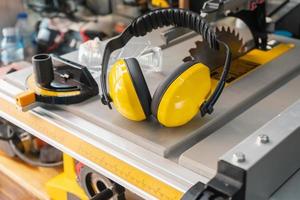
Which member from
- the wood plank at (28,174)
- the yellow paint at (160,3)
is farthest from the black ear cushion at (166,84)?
the yellow paint at (160,3)

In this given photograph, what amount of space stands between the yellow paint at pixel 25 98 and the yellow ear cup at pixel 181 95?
0.23 metres

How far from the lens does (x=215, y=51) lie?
2.80ft

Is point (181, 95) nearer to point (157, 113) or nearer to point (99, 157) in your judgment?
point (157, 113)

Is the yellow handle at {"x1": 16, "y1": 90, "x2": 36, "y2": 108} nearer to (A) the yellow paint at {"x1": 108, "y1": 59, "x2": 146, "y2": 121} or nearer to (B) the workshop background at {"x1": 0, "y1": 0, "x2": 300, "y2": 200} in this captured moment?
(B) the workshop background at {"x1": 0, "y1": 0, "x2": 300, "y2": 200}

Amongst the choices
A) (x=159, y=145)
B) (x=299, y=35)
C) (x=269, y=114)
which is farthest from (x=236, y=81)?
(x=299, y=35)

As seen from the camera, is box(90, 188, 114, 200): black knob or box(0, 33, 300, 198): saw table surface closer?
box(0, 33, 300, 198): saw table surface

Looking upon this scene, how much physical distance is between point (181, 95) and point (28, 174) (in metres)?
0.54

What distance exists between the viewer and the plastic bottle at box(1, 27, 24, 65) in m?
1.65

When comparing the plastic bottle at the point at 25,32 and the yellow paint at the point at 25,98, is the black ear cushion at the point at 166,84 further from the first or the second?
the plastic bottle at the point at 25,32

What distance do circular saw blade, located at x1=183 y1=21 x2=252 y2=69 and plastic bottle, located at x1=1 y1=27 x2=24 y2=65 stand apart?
966 mm

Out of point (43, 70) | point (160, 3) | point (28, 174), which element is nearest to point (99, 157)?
point (43, 70)

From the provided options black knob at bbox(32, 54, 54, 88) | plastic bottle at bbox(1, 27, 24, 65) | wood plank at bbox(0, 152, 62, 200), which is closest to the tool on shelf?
black knob at bbox(32, 54, 54, 88)

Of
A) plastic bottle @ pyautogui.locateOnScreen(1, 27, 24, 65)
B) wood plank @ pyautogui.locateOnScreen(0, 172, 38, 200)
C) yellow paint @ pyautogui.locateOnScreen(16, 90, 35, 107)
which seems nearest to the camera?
yellow paint @ pyautogui.locateOnScreen(16, 90, 35, 107)

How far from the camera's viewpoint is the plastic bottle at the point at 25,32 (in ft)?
5.64
